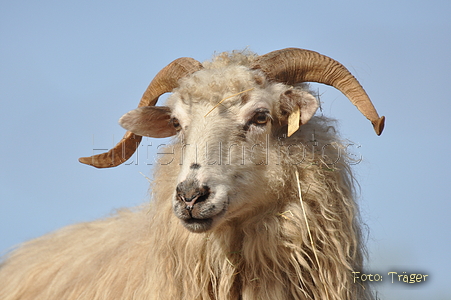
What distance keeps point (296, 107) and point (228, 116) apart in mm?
599

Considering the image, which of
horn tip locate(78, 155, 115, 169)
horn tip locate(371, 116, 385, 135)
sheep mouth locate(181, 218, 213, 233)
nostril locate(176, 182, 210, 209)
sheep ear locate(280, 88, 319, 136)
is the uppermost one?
sheep ear locate(280, 88, 319, 136)

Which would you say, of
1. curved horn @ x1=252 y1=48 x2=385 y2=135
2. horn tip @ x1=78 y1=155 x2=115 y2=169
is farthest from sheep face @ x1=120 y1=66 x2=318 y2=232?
horn tip @ x1=78 y1=155 x2=115 y2=169

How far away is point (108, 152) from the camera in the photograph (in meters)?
5.33

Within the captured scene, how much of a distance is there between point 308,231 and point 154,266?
4.42ft

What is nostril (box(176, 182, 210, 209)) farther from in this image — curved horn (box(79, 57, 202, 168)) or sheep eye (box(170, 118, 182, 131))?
curved horn (box(79, 57, 202, 168))

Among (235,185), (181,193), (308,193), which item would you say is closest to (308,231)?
(308,193)

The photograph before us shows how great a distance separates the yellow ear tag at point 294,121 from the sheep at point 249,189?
1 centimetres

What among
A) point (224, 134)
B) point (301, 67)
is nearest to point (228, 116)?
point (224, 134)

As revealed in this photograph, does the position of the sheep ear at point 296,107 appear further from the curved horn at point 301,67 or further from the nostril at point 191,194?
the nostril at point 191,194

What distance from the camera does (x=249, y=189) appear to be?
436 centimetres

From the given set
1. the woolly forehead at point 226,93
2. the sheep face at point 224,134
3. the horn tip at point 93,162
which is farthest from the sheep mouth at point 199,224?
the horn tip at point 93,162

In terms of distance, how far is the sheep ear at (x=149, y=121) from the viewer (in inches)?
196

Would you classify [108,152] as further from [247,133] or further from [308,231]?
[308,231]

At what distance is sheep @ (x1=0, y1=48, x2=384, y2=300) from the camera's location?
4297mm
